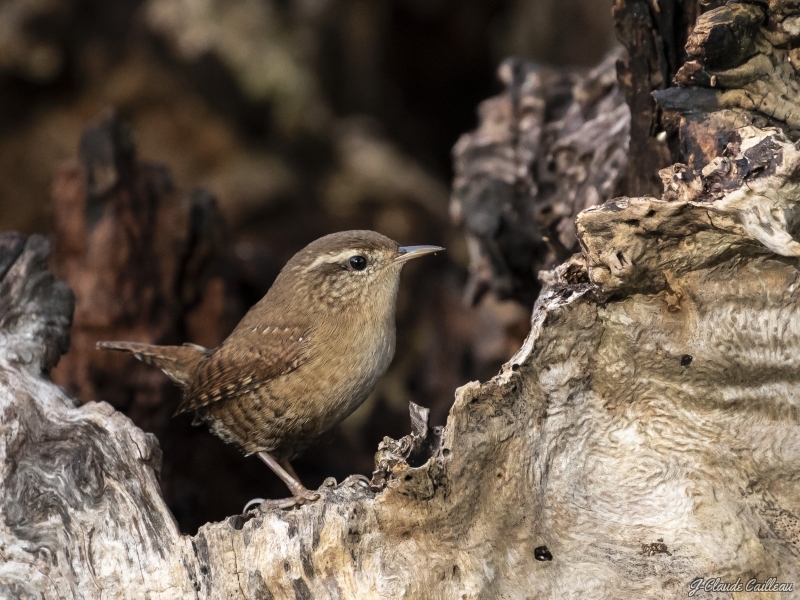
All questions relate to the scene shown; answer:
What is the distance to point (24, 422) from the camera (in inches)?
122

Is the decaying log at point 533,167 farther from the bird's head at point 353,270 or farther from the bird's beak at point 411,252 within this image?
the bird's head at point 353,270

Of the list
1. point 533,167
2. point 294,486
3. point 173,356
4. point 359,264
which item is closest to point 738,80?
point 359,264

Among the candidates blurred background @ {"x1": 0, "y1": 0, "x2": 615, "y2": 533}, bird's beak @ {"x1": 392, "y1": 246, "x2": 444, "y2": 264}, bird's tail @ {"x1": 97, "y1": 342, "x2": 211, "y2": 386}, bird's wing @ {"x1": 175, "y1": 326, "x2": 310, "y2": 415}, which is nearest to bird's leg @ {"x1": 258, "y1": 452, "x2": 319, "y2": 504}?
bird's wing @ {"x1": 175, "y1": 326, "x2": 310, "y2": 415}

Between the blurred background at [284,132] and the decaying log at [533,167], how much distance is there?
466 millimetres

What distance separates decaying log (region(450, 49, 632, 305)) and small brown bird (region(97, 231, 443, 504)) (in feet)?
Result: 3.06

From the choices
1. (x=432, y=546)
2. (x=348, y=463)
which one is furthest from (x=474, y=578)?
→ (x=348, y=463)

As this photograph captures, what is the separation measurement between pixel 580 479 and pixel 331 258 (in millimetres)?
1549

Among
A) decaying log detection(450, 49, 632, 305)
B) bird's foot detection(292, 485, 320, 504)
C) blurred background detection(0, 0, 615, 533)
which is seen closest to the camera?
bird's foot detection(292, 485, 320, 504)

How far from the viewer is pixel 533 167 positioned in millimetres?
4738

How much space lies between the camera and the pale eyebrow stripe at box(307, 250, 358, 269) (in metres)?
3.88

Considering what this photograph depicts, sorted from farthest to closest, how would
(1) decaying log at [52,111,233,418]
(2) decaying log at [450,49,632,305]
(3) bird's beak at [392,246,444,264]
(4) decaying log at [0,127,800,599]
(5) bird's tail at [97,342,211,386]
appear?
(1) decaying log at [52,111,233,418], (2) decaying log at [450,49,632,305], (5) bird's tail at [97,342,211,386], (3) bird's beak at [392,246,444,264], (4) decaying log at [0,127,800,599]

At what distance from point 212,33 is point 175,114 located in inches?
28.7

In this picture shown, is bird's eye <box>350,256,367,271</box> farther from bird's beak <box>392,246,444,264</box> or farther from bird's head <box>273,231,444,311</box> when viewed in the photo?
bird's beak <box>392,246,444,264</box>

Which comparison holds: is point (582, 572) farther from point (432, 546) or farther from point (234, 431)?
point (234, 431)
